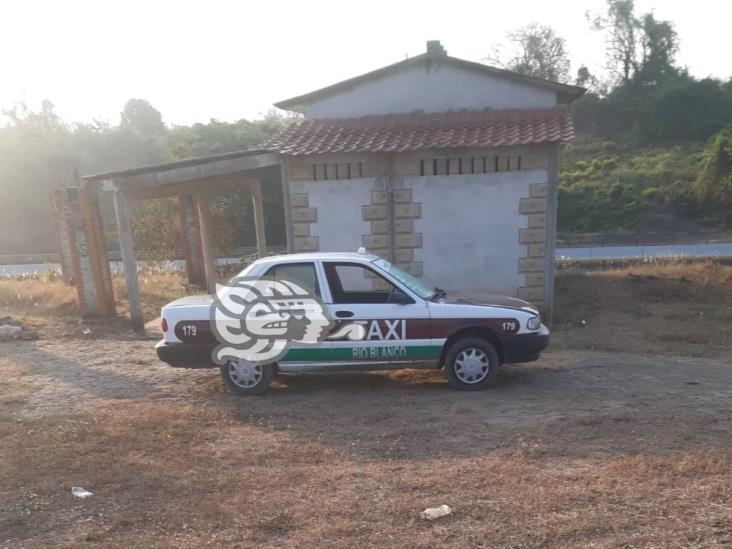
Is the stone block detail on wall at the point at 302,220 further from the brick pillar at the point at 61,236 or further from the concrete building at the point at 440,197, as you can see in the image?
the brick pillar at the point at 61,236

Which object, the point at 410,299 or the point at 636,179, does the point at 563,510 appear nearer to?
the point at 410,299

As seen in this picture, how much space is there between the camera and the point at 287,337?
632 centimetres

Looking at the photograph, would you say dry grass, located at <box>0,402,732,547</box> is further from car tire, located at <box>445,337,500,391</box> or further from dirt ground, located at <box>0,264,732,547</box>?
car tire, located at <box>445,337,500,391</box>

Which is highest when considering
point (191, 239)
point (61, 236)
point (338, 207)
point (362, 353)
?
point (338, 207)

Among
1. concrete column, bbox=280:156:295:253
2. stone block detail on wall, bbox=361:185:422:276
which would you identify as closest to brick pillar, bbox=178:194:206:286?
concrete column, bbox=280:156:295:253

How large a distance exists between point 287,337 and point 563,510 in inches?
139

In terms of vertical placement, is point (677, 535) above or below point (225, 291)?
below

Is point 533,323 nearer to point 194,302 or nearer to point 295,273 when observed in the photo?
point 295,273

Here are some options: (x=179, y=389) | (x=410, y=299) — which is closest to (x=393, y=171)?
(x=410, y=299)

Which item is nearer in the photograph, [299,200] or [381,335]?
[381,335]

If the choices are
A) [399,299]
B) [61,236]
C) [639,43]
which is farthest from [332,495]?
[639,43]

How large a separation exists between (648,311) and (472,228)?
13.1ft

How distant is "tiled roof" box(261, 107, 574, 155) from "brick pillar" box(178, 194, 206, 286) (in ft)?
17.1

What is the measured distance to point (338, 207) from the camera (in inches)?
401
